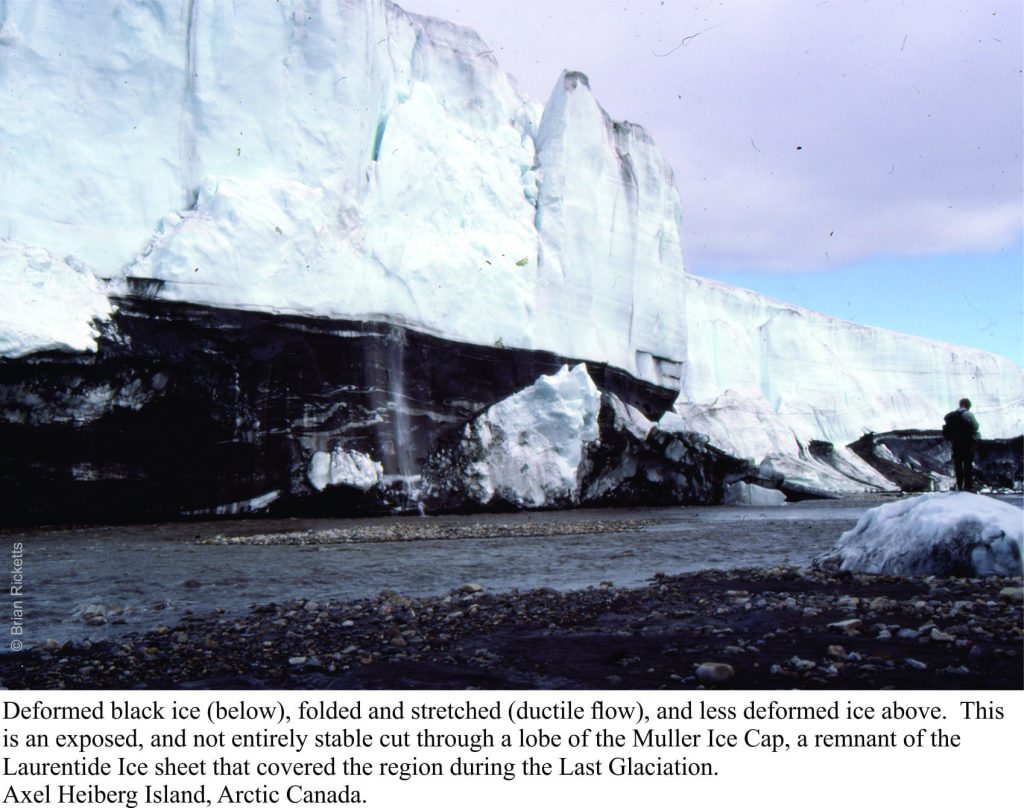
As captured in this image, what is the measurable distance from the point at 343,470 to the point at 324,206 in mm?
4398

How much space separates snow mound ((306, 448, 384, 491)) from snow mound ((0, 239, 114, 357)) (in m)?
3.73

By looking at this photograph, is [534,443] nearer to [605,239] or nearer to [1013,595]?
[605,239]

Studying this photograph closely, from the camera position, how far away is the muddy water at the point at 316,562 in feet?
18.0

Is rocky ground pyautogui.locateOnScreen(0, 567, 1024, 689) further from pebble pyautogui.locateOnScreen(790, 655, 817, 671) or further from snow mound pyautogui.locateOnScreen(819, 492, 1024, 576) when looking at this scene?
snow mound pyautogui.locateOnScreen(819, 492, 1024, 576)

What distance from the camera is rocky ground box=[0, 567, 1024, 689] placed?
3.16 m

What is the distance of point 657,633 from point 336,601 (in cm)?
217

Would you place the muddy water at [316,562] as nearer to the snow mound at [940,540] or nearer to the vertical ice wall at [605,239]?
the snow mound at [940,540]

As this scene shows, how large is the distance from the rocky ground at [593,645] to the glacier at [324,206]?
9001 mm

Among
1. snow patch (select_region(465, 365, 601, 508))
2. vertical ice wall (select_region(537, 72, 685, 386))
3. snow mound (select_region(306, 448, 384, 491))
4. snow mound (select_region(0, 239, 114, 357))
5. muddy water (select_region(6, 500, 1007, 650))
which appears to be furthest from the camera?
vertical ice wall (select_region(537, 72, 685, 386))

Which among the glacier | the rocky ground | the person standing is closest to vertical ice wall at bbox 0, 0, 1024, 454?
the glacier

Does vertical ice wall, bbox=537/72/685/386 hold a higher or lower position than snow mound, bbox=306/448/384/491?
higher

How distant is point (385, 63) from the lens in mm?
17188

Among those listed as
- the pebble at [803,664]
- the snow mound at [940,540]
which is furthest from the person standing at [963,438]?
the pebble at [803,664]
